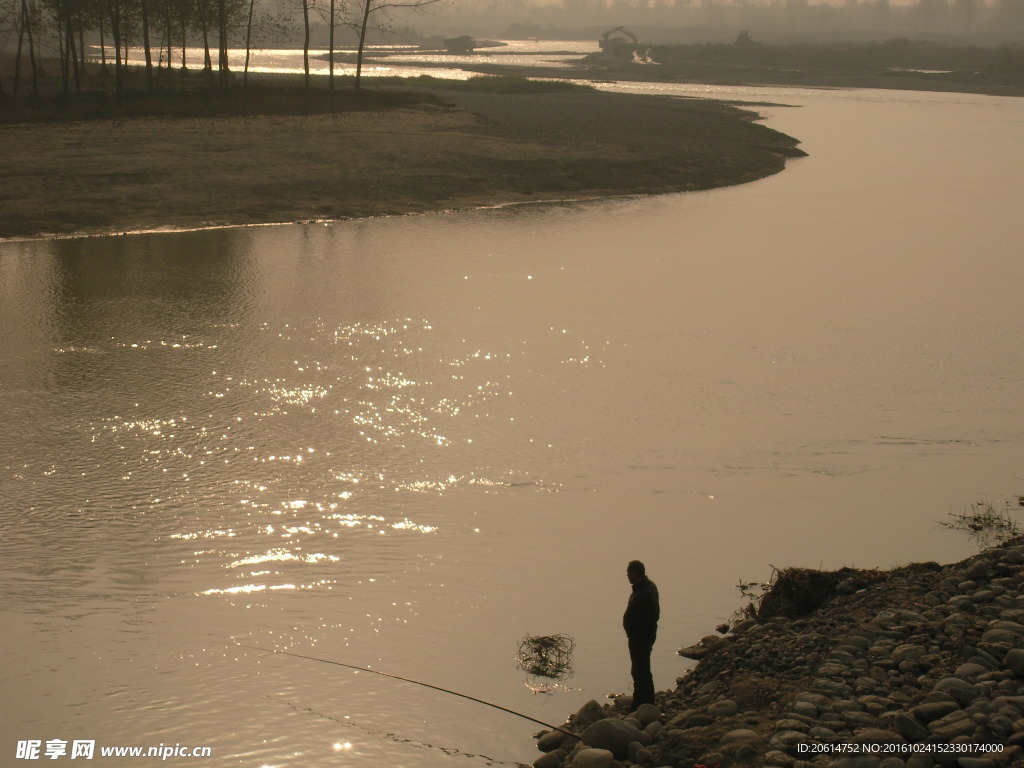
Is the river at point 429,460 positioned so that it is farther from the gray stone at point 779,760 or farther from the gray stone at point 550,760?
the gray stone at point 779,760

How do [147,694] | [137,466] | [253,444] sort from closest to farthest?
[147,694]
[137,466]
[253,444]

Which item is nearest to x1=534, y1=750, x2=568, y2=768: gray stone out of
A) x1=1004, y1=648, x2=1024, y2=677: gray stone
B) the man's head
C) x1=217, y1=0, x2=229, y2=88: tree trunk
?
the man's head

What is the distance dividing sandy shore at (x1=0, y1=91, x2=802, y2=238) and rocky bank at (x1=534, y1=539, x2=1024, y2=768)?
20340 mm

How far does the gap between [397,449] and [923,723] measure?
7287 millimetres

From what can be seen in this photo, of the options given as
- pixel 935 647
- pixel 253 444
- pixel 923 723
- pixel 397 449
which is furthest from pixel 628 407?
pixel 923 723

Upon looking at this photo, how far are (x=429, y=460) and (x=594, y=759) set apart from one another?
6.03 m

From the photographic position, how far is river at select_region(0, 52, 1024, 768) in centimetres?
795

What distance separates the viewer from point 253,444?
12250mm

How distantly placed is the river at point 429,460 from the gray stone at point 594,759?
76 cm

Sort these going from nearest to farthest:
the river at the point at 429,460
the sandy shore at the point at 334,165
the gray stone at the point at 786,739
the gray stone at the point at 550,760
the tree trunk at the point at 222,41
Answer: the gray stone at the point at 786,739, the gray stone at the point at 550,760, the river at the point at 429,460, the sandy shore at the point at 334,165, the tree trunk at the point at 222,41

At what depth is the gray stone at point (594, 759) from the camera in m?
6.33

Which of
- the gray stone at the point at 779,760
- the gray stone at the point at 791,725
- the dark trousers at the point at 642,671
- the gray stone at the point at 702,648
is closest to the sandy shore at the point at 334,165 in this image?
the gray stone at the point at 702,648

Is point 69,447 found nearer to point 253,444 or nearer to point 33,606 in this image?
point 253,444
